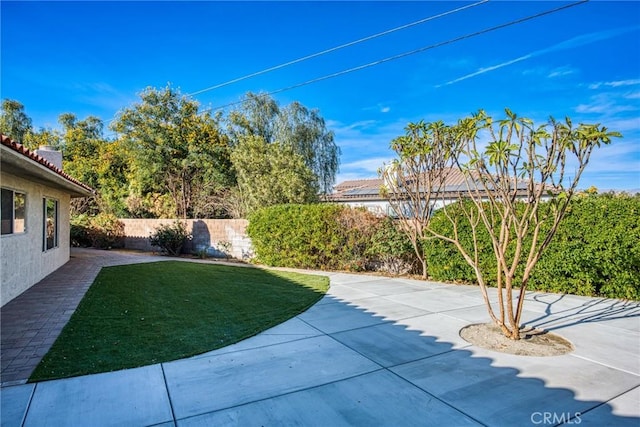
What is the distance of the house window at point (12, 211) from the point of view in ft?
22.2

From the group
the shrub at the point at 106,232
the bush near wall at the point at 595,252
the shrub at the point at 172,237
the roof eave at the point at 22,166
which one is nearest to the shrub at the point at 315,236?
the shrub at the point at 172,237

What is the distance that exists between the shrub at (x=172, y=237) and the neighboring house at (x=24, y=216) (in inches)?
199

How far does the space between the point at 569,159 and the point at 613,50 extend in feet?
23.5

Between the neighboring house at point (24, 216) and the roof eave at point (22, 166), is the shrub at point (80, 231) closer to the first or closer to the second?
the neighboring house at point (24, 216)

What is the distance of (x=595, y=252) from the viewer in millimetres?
7047

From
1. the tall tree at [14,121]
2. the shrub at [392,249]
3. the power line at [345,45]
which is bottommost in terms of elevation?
the shrub at [392,249]

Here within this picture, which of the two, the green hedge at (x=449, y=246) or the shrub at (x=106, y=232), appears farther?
the shrub at (x=106, y=232)

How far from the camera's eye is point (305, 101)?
22.2 metres

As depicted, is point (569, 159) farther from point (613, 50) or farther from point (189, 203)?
point (189, 203)

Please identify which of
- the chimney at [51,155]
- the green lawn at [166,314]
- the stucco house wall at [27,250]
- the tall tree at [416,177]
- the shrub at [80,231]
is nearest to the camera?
the green lawn at [166,314]

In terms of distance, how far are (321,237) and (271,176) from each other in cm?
588

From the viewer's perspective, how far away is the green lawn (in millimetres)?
4207

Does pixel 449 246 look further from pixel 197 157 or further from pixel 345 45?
pixel 197 157

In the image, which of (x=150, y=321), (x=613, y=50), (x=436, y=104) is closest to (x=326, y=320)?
(x=150, y=321)
